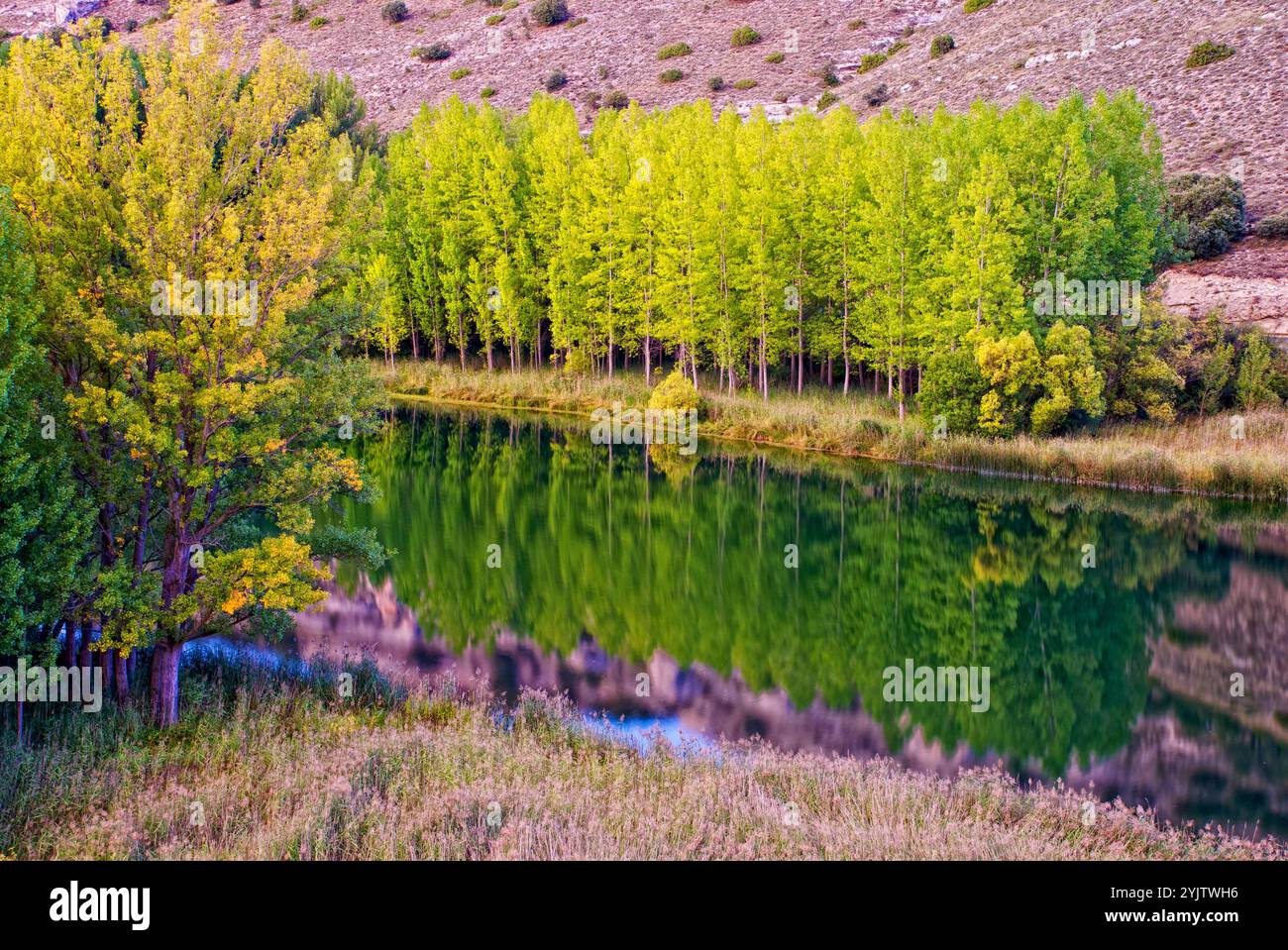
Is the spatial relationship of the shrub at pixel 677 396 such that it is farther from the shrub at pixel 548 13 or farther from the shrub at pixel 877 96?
the shrub at pixel 548 13

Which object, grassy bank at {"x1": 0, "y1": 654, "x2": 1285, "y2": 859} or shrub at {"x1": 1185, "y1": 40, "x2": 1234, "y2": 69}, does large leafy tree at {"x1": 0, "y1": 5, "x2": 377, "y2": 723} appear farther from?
shrub at {"x1": 1185, "y1": 40, "x2": 1234, "y2": 69}

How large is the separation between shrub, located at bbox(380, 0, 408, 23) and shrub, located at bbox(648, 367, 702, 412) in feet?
317

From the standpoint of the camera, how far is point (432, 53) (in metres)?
111

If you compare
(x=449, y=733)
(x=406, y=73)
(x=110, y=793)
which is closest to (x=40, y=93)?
(x=110, y=793)

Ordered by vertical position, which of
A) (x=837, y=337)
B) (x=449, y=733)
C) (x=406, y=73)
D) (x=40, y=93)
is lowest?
(x=449, y=733)

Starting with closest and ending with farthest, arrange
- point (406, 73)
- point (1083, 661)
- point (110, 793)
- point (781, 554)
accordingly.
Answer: point (110, 793) → point (1083, 661) → point (781, 554) → point (406, 73)

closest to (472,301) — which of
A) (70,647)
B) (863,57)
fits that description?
(70,647)

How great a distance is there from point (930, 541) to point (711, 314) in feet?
77.2

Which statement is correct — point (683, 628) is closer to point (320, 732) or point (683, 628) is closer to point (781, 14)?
point (320, 732)

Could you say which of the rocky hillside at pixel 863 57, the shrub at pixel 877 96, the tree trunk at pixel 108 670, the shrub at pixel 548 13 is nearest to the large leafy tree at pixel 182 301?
the tree trunk at pixel 108 670

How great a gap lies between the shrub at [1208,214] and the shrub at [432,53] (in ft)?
268

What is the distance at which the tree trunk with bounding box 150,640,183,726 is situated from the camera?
1299 centimetres

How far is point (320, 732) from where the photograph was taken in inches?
504

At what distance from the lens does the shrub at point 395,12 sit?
405 ft
